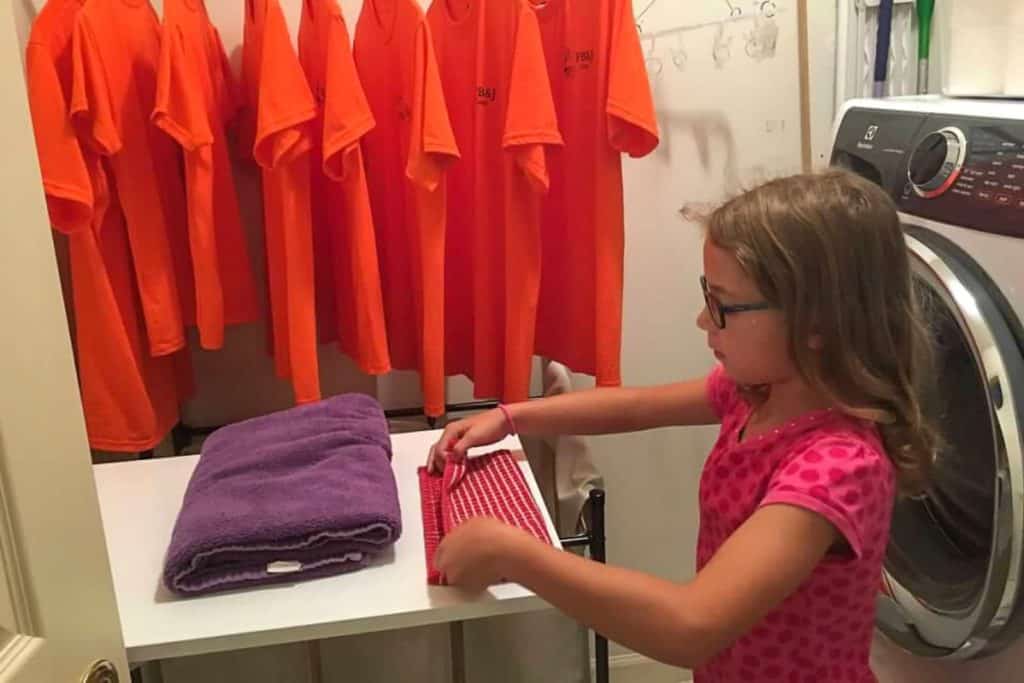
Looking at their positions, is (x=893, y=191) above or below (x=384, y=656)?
above

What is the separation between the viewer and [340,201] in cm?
156

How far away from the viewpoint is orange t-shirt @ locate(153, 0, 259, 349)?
1.38 m

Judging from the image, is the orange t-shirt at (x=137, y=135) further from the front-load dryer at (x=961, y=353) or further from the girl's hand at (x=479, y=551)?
the front-load dryer at (x=961, y=353)

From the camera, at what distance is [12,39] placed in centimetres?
64

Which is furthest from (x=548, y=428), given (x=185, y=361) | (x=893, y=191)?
(x=185, y=361)

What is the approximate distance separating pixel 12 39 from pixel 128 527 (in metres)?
0.72

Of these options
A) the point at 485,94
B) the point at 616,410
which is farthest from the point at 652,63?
the point at 616,410

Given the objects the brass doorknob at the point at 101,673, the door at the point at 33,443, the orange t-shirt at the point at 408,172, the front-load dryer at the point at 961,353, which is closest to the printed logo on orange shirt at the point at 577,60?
the orange t-shirt at the point at 408,172

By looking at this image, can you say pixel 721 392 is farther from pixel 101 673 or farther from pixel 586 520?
pixel 101 673

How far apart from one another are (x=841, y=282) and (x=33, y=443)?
27.0 inches

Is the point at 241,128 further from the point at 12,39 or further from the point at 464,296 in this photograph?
the point at 12,39

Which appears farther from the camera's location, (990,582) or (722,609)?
(990,582)

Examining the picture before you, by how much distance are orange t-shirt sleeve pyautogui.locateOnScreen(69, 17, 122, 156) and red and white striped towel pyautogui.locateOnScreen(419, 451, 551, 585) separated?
2.07 ft

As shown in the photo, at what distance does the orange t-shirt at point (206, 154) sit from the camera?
1381mm
